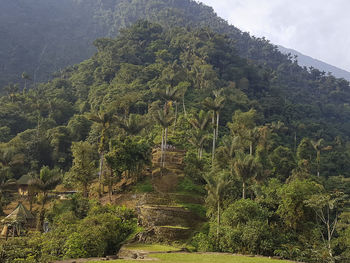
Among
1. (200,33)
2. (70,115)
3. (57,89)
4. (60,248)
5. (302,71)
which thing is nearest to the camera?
(60,248)

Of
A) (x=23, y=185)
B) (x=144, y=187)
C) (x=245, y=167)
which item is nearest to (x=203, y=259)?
(x=245, y=167)

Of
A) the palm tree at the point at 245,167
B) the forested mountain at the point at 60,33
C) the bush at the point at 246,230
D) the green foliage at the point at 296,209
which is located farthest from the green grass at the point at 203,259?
the forested mountain at the point at 60,33

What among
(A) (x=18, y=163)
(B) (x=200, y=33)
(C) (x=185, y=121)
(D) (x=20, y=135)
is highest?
(B) (x=200, y=33)

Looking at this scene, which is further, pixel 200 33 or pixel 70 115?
pixel 200 33

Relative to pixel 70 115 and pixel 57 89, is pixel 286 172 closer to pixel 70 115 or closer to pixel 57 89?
pixel 70 115

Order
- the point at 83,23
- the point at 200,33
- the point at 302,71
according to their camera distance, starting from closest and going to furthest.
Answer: the point at 200,33 < the point at 302,71 < the point at 83,23

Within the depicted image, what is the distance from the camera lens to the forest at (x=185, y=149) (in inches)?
988

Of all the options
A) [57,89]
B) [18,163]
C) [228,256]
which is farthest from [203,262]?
[57,89]

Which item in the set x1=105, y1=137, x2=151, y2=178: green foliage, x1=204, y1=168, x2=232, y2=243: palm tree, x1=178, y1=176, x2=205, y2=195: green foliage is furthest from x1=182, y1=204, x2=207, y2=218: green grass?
x1=105, y1=137, x2=151, y2=178: green foliage

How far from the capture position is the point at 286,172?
46.4 meters

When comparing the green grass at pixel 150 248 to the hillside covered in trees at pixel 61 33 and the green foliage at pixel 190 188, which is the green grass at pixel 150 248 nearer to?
the green foliage at pixel 190 188

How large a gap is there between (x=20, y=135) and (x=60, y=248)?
37427 mm

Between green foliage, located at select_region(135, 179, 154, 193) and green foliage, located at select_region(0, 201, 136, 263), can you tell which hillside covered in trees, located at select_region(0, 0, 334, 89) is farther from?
green foliage, located at select_region(0, 201, 136, 263)

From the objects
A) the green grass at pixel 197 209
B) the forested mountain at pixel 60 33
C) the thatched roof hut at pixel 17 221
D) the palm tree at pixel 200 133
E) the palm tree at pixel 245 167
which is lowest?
the thatched roof hut at pixel 17 221
